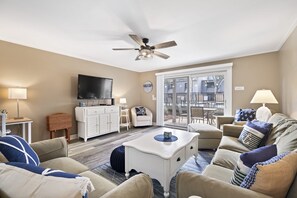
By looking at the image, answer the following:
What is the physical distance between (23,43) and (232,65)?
17.1ft

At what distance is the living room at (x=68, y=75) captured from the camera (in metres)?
2.89

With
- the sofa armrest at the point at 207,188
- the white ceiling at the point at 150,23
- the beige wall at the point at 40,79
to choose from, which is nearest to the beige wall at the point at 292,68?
the white ceiling at the point at 150,23

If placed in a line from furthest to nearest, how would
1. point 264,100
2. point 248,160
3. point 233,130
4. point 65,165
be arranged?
point 264,100, point 233,130, point 65,165, point 248,160

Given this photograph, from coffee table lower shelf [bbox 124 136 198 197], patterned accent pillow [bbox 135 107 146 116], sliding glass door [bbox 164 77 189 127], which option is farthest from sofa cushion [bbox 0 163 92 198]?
sliding glass door [bbox 164 77 189 127]

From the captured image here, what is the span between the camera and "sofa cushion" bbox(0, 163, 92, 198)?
559 millimetres

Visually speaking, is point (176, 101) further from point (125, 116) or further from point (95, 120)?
point (95, 120)

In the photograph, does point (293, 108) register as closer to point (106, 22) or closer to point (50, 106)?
point (106, 22)

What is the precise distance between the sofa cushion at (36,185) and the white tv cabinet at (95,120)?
326cm

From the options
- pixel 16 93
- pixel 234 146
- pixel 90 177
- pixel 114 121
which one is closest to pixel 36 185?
pixel 90 177

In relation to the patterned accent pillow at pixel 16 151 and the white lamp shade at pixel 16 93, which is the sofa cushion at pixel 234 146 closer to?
the patterned accent pillow at pixel 16 151

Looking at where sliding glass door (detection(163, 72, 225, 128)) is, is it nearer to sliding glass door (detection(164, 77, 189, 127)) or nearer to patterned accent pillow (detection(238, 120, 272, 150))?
sliding glass door (detection(164, 77, 189, 127))

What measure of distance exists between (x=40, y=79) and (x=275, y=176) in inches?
169

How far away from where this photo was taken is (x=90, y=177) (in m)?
1.29

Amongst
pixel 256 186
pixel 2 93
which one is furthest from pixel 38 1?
pixel 256 186
